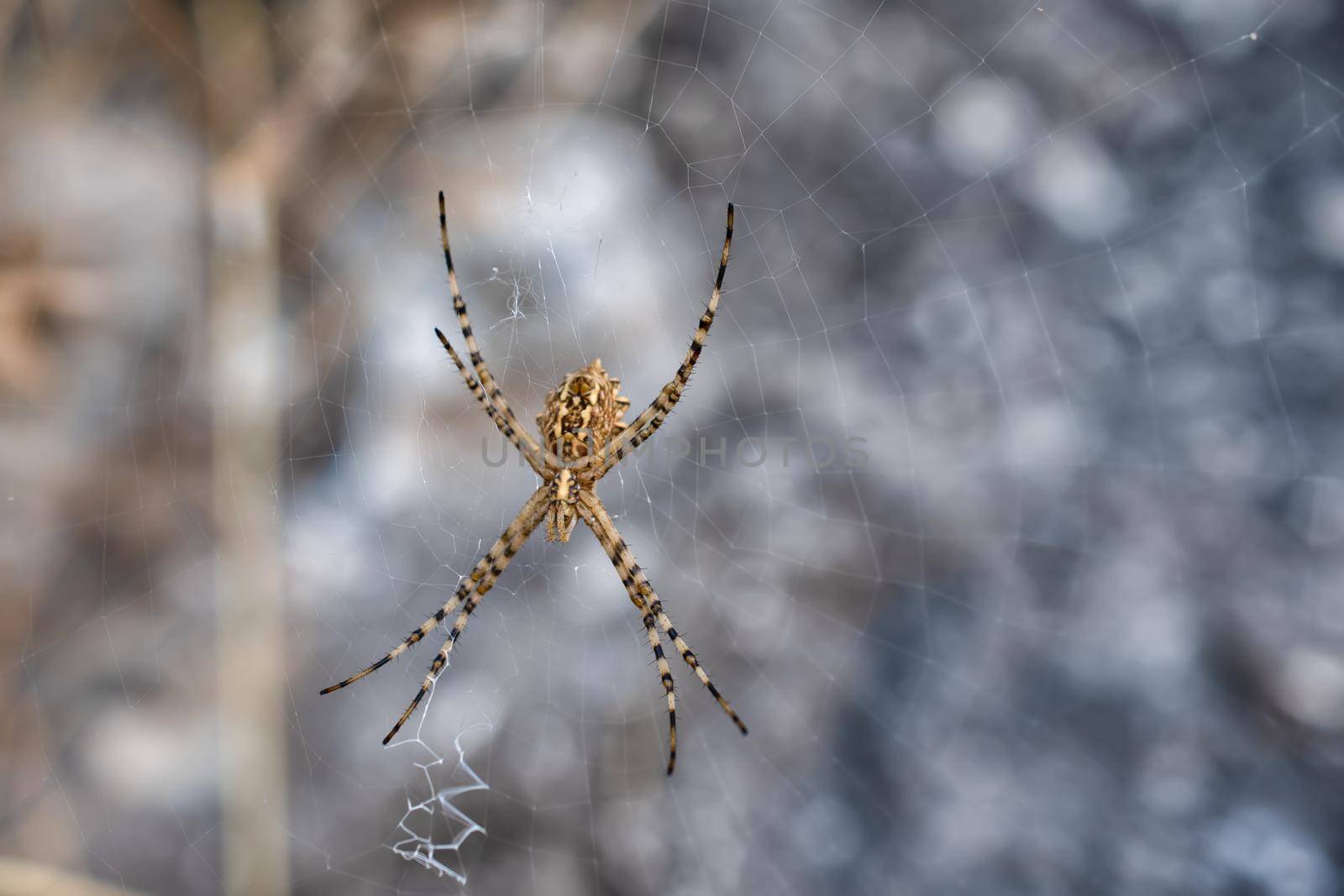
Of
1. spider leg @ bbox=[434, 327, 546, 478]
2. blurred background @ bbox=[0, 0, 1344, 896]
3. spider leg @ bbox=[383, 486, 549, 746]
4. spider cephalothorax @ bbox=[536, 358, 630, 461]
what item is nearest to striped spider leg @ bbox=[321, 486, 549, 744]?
spider leg @ bbox=[383, 486, 549, 746]

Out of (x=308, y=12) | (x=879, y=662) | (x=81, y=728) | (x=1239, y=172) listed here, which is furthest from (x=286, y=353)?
(x=1239, y=172)

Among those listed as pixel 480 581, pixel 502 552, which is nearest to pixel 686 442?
pixel 502 552

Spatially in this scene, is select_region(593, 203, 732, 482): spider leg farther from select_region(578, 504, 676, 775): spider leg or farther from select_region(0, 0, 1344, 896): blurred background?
select_region(0, 0, 1344, 896): blurred background

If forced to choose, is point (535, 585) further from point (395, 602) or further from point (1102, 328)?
point (1102, 328)

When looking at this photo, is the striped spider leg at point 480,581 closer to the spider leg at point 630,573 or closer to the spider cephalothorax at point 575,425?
the spider cephalothorax at point 575,425

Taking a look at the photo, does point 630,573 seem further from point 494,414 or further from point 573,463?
point 494,414

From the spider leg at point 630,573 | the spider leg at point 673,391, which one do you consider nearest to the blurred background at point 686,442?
the spider leg at point 630,573

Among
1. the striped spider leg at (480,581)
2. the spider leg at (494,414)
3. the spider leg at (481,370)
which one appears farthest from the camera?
the striped spider leg at (480,581)
